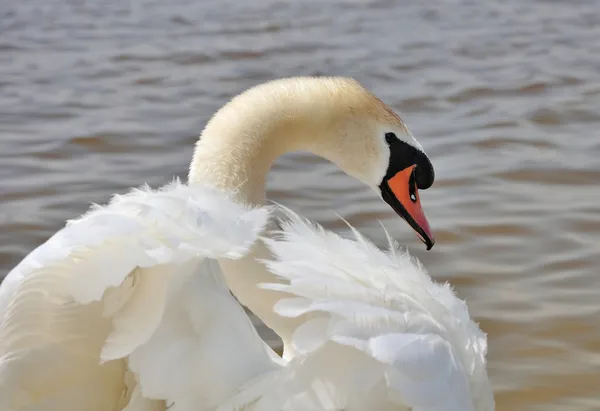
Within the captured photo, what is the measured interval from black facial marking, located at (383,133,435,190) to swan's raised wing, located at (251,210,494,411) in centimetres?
75

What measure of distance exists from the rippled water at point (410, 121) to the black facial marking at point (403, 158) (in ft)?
2.47

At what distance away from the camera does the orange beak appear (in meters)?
2.96

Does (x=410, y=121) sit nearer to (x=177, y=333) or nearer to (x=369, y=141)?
(x=369, y=141)

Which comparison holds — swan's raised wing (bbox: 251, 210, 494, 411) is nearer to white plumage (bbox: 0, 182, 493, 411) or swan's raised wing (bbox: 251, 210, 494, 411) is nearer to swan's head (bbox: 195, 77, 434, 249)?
white plumage (bbox: 0, 182, 493, 411)

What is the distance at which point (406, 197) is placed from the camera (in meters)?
3.03

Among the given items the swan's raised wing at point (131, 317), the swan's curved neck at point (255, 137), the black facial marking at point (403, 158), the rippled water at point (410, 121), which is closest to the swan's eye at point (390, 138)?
the black facial marking at point (403, 158)

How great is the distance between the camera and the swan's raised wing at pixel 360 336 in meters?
1.79

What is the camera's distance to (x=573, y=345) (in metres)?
3.47

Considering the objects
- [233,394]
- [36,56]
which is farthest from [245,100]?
[36,56]

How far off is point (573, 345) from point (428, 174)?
89 centimetres

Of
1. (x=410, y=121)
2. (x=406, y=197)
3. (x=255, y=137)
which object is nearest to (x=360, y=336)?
(x=255, y=137)

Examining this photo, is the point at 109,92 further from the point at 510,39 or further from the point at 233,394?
the point at 233,394

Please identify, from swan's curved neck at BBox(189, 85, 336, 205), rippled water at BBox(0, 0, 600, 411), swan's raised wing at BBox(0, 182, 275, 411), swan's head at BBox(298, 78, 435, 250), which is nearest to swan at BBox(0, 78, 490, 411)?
swan's raised wing at BBox(0, 182, 275, 411)

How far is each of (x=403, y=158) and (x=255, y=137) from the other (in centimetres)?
40
